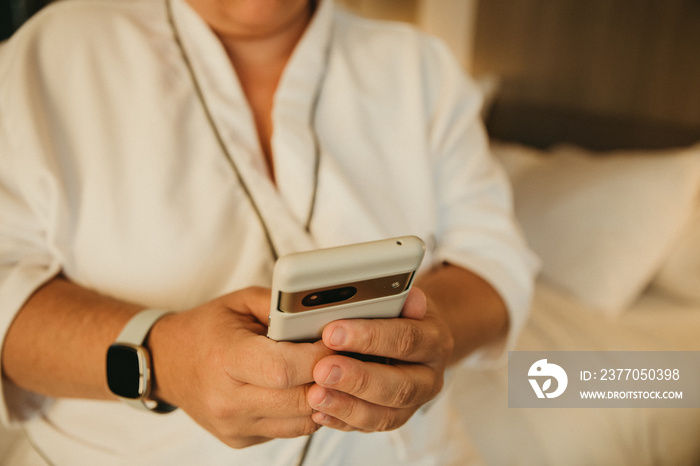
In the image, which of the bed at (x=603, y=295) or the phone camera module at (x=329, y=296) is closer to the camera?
the phone camera module at (x=329, y=296)

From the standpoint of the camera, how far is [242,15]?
71cm

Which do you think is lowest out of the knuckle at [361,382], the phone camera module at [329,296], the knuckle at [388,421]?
the knuckle at [388,421]

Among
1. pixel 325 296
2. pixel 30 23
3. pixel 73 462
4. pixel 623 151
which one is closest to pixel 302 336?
pixel 325 296

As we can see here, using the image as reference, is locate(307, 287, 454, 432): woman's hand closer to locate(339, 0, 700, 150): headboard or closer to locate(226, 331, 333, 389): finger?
locate(226, 331, 333, 389): finger

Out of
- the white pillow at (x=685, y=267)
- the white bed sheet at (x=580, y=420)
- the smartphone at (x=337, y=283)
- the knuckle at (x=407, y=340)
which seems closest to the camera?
the smartphone at (x=337, y=283)

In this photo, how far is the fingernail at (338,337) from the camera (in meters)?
0.46

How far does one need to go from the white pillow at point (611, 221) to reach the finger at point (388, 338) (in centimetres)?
92

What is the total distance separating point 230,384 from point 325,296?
0.15m

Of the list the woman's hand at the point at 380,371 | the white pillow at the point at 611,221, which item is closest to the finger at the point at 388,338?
the woman's hand at the point at 380,371

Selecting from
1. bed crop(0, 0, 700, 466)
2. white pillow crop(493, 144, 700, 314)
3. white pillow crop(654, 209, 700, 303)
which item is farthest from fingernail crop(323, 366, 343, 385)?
white pillow crop(654, 209, 700, 303)

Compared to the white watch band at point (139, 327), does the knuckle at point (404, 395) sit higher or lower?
lower

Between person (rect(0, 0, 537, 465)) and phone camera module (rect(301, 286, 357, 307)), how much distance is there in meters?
0.06

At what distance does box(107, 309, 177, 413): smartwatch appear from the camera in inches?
22.0

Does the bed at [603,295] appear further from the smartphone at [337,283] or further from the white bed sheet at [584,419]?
the smartphone at [337,283]
